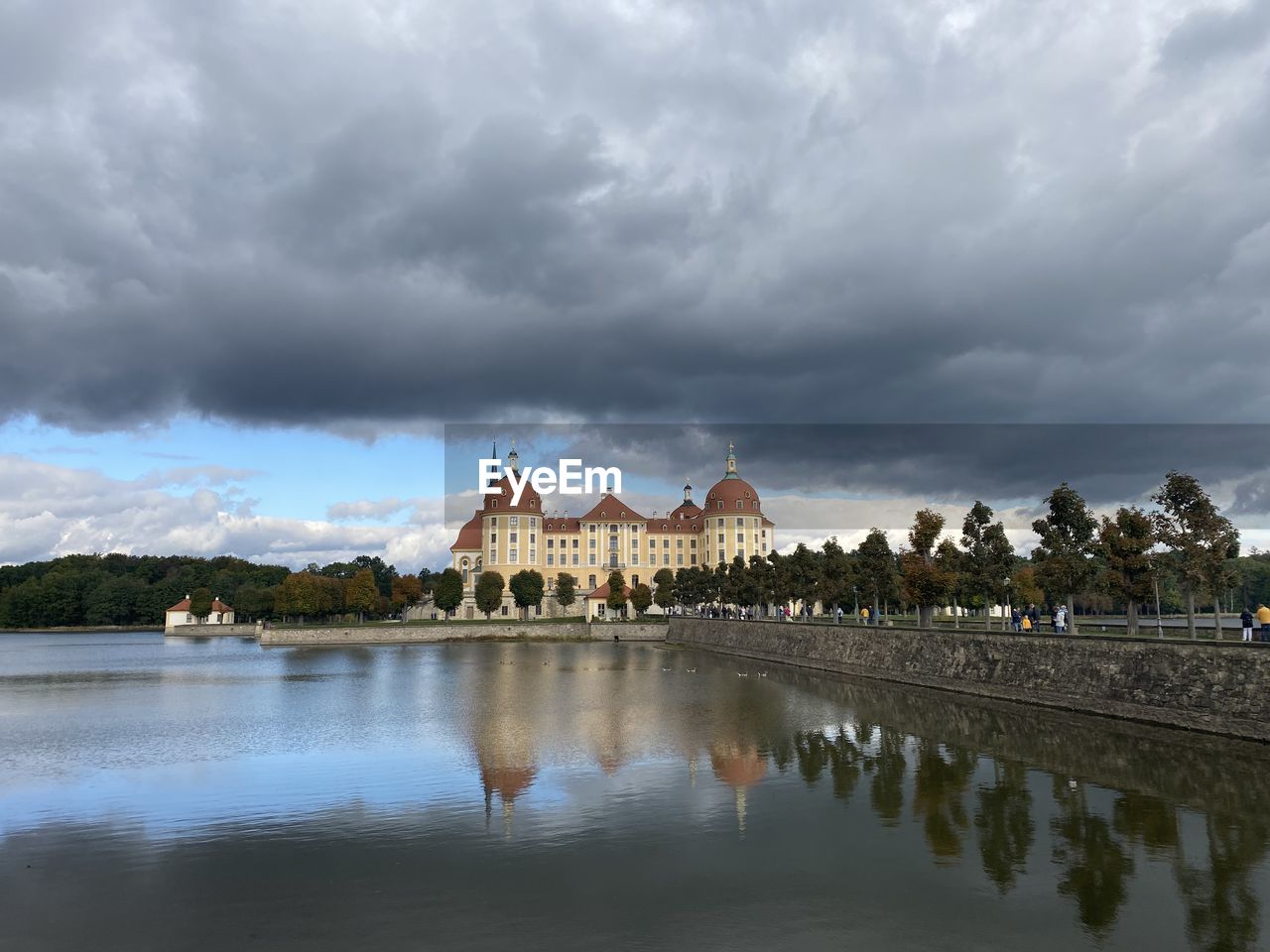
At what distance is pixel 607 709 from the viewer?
104ft

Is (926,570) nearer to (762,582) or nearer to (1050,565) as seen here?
(1050,565)

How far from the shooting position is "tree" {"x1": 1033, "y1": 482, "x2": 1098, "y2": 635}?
32688 mm

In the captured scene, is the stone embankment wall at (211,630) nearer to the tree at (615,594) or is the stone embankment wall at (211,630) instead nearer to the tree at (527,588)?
the tree at (527,588)

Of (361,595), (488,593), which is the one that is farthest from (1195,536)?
(361,595)

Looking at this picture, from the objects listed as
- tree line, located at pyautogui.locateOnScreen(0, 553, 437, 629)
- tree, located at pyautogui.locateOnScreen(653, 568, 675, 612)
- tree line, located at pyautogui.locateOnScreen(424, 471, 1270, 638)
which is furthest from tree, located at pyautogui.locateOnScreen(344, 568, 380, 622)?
tree line, located at pyautogui.locateOnScreen(424, 471, 1270, 638)

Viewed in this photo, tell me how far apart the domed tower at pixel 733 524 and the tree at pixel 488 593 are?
108ft

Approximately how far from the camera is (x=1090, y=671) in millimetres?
25953

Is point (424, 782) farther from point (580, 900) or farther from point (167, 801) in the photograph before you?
point (580, 900)

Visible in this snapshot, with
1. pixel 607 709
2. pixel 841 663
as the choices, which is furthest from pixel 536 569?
pixel 607 709

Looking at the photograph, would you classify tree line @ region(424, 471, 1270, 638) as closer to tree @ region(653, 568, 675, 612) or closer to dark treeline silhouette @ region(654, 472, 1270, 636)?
dark treeline silhouette @ region(654, 472, 1270, 636)

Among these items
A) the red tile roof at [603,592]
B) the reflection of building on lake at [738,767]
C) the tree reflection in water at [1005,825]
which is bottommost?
the reflection of building on lake at [738,767]

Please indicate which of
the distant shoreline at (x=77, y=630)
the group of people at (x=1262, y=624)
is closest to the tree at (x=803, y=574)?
the group of people at (x=1262, y=624)

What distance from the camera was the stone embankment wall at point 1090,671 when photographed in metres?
21.0

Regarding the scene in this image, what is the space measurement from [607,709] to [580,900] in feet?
67.6
